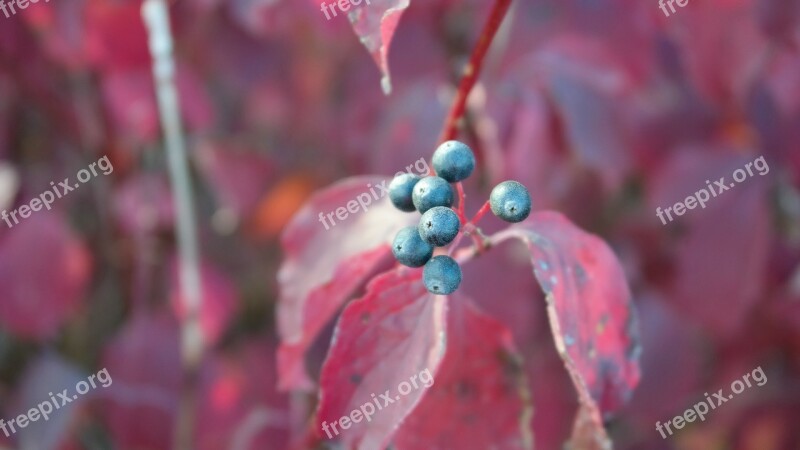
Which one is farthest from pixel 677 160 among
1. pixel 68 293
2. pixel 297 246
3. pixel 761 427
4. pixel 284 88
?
pixel 68 293

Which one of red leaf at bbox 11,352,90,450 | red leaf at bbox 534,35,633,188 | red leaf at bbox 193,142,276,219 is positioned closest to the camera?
red leaf at bbox 534,35,633,188

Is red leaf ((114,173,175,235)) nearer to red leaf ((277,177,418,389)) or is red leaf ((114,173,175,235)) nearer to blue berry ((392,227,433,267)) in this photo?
red leaf ((277,177,418,389))

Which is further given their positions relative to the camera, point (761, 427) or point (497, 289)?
point (761, 427)

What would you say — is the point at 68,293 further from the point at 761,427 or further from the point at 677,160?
the point at 761,427

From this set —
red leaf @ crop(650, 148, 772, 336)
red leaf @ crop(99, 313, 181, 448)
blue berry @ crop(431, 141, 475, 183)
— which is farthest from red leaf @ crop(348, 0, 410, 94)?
red leaf @ crop(99, 313, 181, 448)

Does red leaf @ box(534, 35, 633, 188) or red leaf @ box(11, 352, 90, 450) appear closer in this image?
red leaf @ box(534, 35, 633, 188)

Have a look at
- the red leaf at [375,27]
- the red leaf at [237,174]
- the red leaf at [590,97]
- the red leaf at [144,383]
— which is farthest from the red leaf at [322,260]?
the red leaf at [237,174]

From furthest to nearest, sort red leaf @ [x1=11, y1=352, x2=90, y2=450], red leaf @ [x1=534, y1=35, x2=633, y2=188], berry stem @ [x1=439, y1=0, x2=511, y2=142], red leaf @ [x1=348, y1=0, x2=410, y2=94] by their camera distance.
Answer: red leaf @ [x1=11, y1=352, x2=90, y2=450] < red leaf @ [x1=534, y1=35, x2=633, y2=188] < berry stem @ [x1=439, y1=0, x2=511, y2=142] < red leaf @ [x1=348, y1=0, x2=410, y2=94]

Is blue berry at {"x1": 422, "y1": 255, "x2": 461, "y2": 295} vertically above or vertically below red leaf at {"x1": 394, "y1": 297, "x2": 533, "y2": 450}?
above
